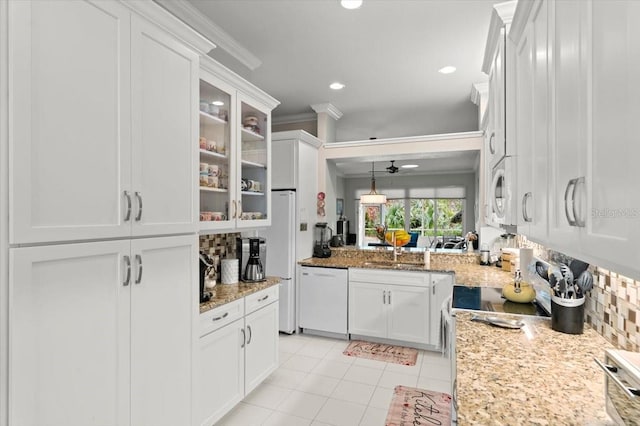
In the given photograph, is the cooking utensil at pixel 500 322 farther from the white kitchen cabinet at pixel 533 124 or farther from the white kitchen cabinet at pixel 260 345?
the white kitchen cabinet at pixel 260 345

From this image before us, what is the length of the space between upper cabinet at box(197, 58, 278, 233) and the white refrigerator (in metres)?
0.97

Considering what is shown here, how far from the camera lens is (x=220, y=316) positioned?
2.22 meters

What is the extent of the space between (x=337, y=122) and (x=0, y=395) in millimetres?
4727

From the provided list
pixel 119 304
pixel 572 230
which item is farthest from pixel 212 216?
pixel 572 230

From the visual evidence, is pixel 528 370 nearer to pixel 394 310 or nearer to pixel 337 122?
pixel 394 310

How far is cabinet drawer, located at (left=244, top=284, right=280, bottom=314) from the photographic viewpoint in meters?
2.53

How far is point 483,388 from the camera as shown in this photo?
1.15 meters

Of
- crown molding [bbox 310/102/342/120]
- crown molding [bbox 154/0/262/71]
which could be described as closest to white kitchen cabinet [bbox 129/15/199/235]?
crown molding [bbox 154/0/262/71]

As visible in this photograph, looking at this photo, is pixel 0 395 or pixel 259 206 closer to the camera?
pixel 0 395

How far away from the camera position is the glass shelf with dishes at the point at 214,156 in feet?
7.50

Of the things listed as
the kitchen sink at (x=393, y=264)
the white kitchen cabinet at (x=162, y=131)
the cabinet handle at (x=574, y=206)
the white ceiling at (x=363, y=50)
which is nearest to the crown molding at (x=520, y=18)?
the cabinet handle at (x=574, y=206)

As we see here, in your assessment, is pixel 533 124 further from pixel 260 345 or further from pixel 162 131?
pixel 260 345

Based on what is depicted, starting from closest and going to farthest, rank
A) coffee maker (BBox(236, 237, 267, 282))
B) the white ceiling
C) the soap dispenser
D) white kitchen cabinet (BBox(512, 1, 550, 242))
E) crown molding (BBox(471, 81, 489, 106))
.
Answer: white kitchen cabinet (BBox(512, 1, 550, 242)) → the soap dispenser → the white ceiling → coffee maker (BBox(236, 237, 267, 282)) → crown molding (BBox(471, 81, 489, 106))

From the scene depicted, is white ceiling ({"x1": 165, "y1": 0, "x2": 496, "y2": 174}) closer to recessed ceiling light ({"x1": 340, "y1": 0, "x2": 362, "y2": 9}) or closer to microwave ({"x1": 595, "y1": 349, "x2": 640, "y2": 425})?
recessed ceiling light ({"x1": 340, "y1": 0, "x2": 362, "y2": 9})
